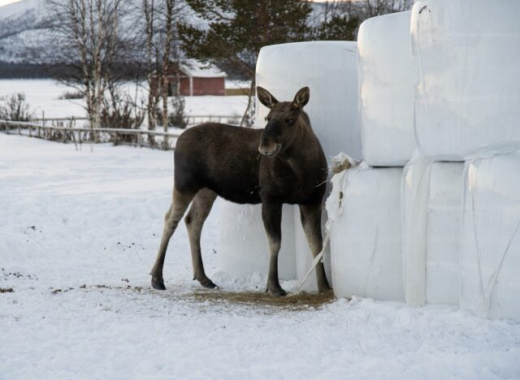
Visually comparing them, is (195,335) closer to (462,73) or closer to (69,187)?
(462,73)

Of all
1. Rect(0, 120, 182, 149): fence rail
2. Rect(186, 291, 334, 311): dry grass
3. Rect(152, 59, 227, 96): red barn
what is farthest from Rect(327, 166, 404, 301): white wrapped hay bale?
Rect(152, 59, 227, 96): red barn

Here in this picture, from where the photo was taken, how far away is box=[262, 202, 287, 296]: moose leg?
26.4 feet

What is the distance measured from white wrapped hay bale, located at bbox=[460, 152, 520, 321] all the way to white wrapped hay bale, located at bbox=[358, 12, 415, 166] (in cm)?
105

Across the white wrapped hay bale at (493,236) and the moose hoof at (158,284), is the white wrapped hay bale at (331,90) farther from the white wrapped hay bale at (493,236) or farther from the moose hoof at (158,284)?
the white wrapped hay bale at (493,236)

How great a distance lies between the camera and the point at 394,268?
672cm

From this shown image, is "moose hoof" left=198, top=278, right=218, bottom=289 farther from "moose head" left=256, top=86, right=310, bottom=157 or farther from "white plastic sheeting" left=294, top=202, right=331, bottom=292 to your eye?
"moose head" left=256, top=86, right=310, bottom=157

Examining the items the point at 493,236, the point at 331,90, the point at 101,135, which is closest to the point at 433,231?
the point at 493,236

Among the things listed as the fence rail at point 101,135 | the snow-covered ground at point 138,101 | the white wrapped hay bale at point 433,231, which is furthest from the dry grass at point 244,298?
the snow-covered ground at point 138,101

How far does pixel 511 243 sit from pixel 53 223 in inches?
354

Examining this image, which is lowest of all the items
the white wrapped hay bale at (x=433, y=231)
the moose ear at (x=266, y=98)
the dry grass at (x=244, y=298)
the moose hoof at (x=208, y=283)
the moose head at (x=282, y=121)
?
the moose hoof at (x=208, y=283)

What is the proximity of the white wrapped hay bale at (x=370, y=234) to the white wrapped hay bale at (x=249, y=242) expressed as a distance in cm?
170

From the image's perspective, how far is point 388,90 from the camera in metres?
6.75

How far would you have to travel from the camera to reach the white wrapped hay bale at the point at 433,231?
606 cm

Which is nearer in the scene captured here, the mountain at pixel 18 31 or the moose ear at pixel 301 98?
the moose ear at pixel 301 98
